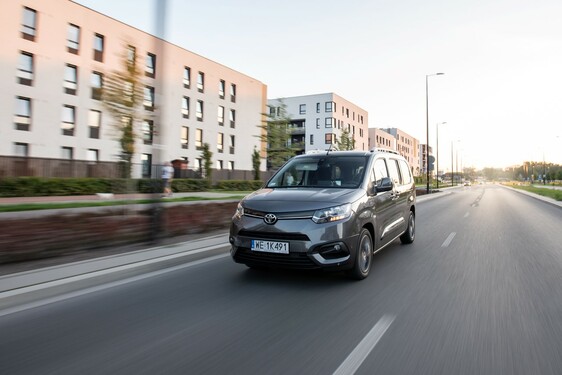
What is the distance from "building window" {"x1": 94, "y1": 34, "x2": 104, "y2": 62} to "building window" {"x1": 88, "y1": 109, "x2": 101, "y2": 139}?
3.93m

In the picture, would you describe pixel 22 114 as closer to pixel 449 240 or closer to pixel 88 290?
pixel 88 290

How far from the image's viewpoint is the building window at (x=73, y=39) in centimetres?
2655

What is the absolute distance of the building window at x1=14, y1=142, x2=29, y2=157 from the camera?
933 inches

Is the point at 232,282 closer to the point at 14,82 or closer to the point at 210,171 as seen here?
the point at 14,82

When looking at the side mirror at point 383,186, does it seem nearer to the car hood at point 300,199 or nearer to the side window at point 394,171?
the car hood at point 300,199

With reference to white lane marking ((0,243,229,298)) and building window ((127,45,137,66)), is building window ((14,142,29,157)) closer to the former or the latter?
building window ((127,45,137,66))

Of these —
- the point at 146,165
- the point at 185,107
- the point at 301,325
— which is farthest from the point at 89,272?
the point at 185,107

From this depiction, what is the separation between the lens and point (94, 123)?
2794 centimetres

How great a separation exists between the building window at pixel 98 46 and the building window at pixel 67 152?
22.7 ft

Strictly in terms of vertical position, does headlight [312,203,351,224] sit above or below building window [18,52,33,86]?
below

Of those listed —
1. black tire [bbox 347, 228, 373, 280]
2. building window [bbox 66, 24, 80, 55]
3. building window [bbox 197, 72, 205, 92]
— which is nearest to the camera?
black tire [bbox 347, 228, 373, 280]

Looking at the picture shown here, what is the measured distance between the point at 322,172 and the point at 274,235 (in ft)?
5.59

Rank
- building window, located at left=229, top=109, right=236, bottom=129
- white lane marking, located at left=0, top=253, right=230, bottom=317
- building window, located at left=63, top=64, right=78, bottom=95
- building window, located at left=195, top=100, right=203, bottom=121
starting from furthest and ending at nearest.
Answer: building window, located at left=229, top=109, right=236, bottom=129 → building window, located at left=195, top=100, right=203, bottom=121 → building window, located at left=63, top=64, right=78, bottom=95 → white lane marking, located at left=0, top=253, right=230, bottom=317

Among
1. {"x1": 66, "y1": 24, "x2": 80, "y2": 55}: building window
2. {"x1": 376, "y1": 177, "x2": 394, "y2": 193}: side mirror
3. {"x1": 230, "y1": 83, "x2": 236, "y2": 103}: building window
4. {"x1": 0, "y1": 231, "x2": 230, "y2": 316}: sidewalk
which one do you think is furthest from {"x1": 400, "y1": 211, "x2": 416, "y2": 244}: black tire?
{"x1": 230, "y1": 83, "x2": 236, "y2": 103}: building window
